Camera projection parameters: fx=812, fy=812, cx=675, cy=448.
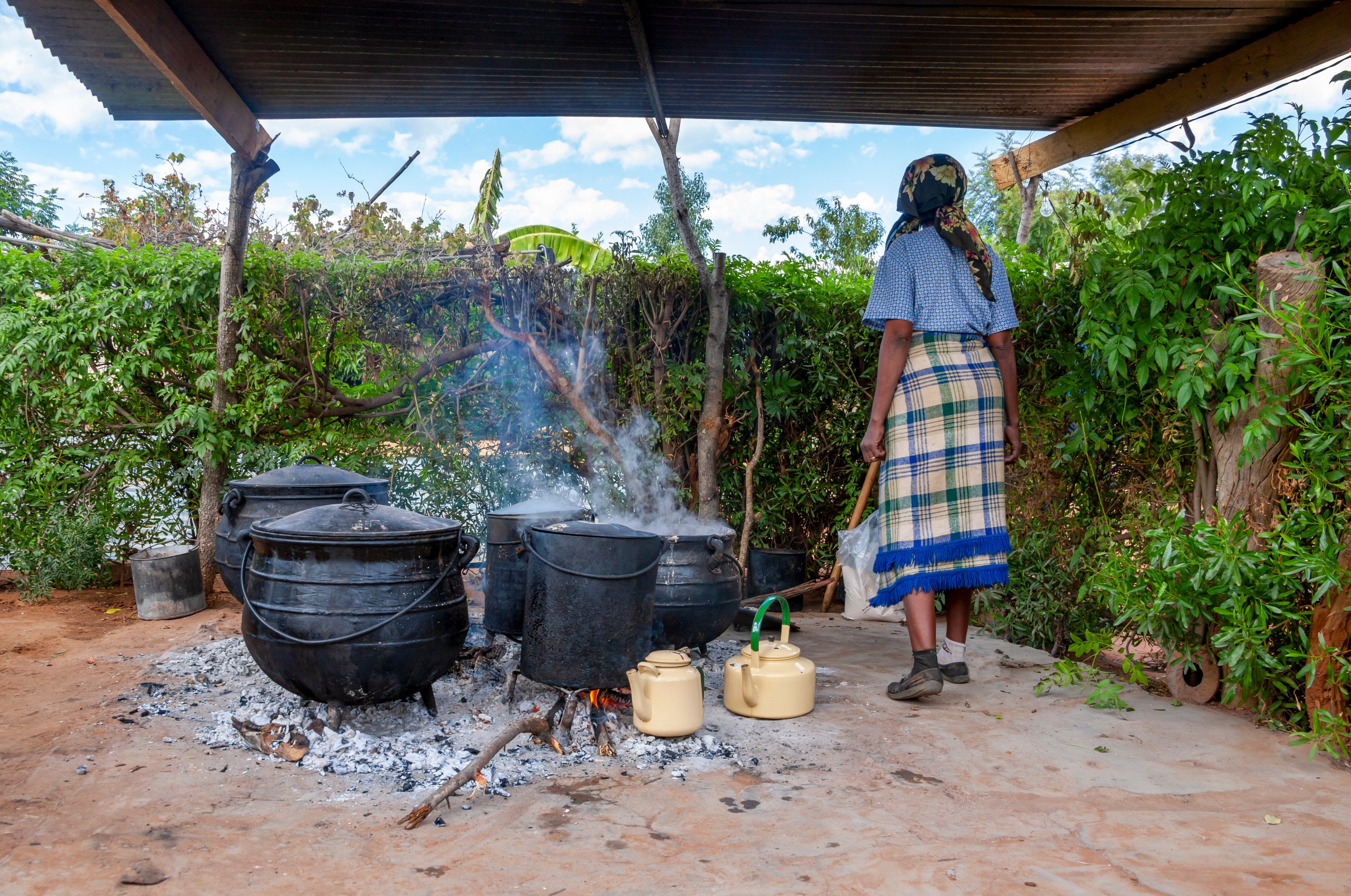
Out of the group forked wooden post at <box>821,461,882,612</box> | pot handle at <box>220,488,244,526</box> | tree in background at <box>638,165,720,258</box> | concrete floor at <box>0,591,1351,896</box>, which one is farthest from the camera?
tree in background at <box>638,165,720,258</box>

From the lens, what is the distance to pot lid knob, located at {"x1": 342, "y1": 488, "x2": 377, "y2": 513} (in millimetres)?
3113

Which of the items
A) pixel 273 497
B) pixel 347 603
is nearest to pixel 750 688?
pixel 347 603

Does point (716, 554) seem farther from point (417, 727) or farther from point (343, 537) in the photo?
point (343, 537)

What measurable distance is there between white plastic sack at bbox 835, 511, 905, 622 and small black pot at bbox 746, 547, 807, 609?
0.33 metres

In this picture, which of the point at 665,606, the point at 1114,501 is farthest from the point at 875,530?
the point at 665,606

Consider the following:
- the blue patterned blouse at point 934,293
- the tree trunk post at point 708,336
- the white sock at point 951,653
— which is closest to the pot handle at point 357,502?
the blue patterned blouse at point 934,293

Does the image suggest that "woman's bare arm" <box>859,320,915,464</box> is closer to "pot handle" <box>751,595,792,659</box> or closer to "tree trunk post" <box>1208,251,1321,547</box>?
"pot handle" <box>751,595,792,659</box>

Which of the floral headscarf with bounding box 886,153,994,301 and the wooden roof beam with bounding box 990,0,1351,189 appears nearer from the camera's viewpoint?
the floral headscarf with bounding box 886,153,994,301

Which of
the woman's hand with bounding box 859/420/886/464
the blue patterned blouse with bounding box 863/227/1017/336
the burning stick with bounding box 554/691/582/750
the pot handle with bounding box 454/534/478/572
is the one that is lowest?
the burning stick with bounding box 554/691/582/750

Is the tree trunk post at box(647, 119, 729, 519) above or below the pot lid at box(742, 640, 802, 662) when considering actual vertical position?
above

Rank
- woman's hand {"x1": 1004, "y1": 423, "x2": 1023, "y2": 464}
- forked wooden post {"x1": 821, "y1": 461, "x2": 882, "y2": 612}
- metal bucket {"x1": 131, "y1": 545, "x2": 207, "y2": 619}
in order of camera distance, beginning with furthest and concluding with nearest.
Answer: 1. forked wooden post {"x1": 821, "y1": 461, "x2": 882, "y2": 612}
2. metal bucket {"x1": 131, "y1": 545, "x2": 207, "y2": 619}
3. woman's hand {"x1": 1004, "y1": 423, "x2": 1023, "y2": 464}

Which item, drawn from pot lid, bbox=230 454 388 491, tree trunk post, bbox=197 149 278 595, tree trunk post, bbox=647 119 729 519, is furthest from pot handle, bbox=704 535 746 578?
tree trunk post, bbox=197 149 278 595

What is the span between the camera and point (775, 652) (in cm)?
346

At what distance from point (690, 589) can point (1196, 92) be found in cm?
408
